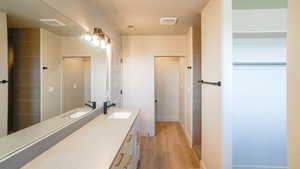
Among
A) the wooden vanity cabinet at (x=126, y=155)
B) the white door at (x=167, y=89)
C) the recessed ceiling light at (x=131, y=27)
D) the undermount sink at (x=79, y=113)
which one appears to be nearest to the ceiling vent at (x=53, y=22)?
the undermount sink at (x=79, y=113)

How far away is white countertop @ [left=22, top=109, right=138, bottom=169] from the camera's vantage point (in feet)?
4.08

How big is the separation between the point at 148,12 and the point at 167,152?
2.50 metres

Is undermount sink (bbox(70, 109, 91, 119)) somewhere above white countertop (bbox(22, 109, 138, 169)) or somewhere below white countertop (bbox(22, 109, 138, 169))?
above

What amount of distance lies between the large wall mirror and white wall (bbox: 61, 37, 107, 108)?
11mm

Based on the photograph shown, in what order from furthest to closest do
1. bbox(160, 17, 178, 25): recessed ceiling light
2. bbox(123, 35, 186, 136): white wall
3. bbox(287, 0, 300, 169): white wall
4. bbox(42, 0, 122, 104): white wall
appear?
bbox(123, 35, 186, 136): white wall
bbox(160, 17, 178, 25): recessed ceiling light
bbox(42, 0, 122, 104): white wall
bbox(287, 0, 300, 169): white wall

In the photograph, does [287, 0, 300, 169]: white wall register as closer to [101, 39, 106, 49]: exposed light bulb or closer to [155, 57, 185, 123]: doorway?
[101, 39, 106, 49]: exposed light bulb

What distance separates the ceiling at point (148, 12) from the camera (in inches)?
103

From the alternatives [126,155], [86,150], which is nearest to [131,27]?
[126,155]

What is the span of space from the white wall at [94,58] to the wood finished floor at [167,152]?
1324 millimetres

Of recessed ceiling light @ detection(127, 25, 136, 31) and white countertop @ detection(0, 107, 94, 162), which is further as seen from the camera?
recessed ceiling light @ detection(127, 25, 136, 31)

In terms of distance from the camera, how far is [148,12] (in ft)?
9.80

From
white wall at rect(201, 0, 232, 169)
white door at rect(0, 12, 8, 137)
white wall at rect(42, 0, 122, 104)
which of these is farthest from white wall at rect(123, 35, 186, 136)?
white door at rect(0, 12, 8, 137)

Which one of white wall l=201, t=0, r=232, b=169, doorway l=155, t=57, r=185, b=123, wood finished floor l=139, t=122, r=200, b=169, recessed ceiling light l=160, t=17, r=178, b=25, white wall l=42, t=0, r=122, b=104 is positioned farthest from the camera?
doorway l=155, t=57, r=185, b=123

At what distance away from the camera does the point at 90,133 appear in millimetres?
1904
